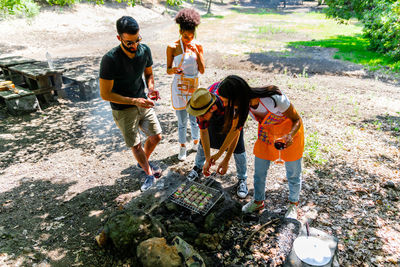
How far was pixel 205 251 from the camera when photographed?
2.97 m

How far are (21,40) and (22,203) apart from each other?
49.5 ft

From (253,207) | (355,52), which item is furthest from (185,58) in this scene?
(355,52)

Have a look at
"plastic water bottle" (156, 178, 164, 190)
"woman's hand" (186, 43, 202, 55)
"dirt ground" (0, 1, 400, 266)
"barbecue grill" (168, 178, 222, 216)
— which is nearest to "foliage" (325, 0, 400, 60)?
"dirt ground" (0, 1, 400, 266)

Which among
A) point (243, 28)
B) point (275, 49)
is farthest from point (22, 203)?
point (243, 28)

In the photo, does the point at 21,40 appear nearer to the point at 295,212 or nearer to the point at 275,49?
the point at 275,49

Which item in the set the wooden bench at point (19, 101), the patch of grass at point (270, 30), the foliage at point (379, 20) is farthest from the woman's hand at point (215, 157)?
the patch of grass at point (270, 30)

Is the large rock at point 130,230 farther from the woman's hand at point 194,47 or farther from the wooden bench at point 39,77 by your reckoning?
the wooden bench at point 39,77

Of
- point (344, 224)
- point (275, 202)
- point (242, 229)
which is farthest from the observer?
point (275, 202)

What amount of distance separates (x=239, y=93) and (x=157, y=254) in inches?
69.7

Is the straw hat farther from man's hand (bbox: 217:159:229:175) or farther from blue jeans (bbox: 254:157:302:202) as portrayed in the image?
blue jeans (bbox: 254:157:302:202)

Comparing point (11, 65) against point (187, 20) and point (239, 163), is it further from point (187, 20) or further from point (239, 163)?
point (239, 163)

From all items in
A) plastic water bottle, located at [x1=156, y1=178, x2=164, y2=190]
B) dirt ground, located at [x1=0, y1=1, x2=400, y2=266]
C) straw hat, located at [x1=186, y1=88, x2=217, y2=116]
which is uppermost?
straw hat, located at [x1=186, y1=88, x2=217, y2=116]

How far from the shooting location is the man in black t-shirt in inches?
128

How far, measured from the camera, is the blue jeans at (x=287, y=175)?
3.13 m
